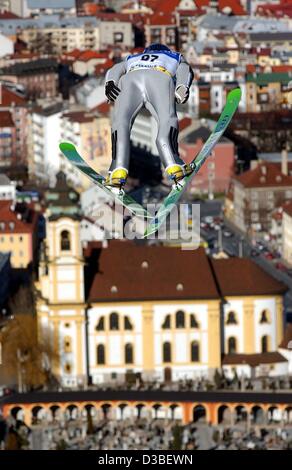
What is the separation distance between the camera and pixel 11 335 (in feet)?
86.5

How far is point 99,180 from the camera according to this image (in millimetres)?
9516

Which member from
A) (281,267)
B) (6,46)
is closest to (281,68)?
(6,46)

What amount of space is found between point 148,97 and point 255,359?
17714mm

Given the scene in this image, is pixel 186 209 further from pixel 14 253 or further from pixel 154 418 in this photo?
pixel 14 253

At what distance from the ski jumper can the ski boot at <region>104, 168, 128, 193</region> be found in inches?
0.8

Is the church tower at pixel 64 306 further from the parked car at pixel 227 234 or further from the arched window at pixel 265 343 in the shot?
the parked car at pixel 227 234

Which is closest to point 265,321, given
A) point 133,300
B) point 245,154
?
point 133,300

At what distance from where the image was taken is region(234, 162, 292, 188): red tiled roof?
37375mm

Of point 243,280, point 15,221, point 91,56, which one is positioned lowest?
point 91,56

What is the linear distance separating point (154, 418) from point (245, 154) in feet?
56.5

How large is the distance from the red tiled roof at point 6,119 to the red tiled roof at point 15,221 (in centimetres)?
1074

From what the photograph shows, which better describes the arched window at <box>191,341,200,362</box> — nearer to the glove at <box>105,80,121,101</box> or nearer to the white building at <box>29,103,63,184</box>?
the white building at <box>29,103,63,184</box>

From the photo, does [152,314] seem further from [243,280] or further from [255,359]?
[255,359]

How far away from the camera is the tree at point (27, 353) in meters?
25.9
